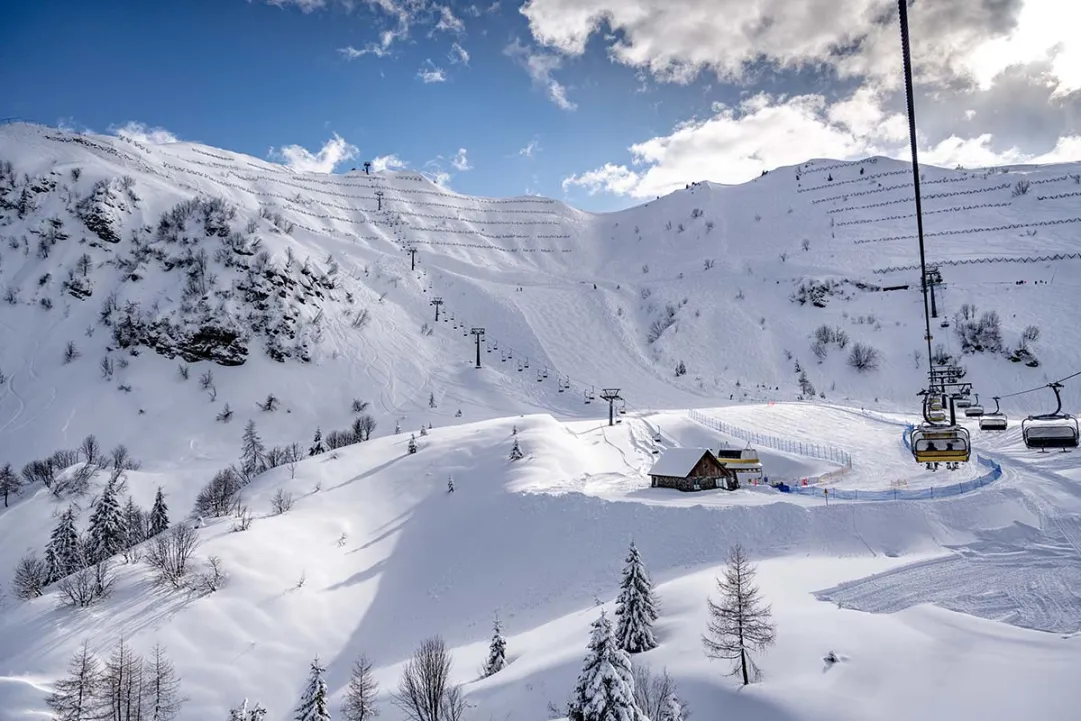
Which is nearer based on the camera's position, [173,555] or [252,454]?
[173,555]

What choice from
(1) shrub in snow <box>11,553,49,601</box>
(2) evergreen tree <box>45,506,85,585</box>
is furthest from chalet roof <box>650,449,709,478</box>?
(2) evergreen tree <box>45,506,85,585</box>

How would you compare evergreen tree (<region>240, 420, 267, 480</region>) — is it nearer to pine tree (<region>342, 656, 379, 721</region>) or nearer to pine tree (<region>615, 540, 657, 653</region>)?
pine tree (<region>342, 656, 379, 721</region>)

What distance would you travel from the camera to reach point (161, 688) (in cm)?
2161

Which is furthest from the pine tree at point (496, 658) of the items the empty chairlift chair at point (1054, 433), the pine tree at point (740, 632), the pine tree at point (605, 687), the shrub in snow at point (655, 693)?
the empty chairlift chair at point (1054, 433)

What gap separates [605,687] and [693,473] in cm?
2546

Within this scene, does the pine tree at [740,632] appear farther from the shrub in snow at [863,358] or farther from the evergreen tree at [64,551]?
the shrub in snow at [863,358]

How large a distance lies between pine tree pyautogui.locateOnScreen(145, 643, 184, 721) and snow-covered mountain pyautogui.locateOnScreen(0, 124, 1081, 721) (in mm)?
526

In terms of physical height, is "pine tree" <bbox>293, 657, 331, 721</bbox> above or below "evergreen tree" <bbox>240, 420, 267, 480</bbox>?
below

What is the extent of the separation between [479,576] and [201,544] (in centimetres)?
1489

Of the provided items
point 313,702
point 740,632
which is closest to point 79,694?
point 313,702

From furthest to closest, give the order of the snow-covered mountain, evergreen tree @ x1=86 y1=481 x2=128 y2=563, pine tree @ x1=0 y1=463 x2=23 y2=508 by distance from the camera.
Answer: pine tree @ x1=0 y1=463 x2=23 y2=508 < evergreen tree @ x1=86 y1=481 x2=128 y2=563 < the snow-covered mountain

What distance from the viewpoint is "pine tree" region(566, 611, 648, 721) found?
12.6 metres

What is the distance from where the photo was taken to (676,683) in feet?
57.6

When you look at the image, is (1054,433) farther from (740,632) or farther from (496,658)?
(496,658)
